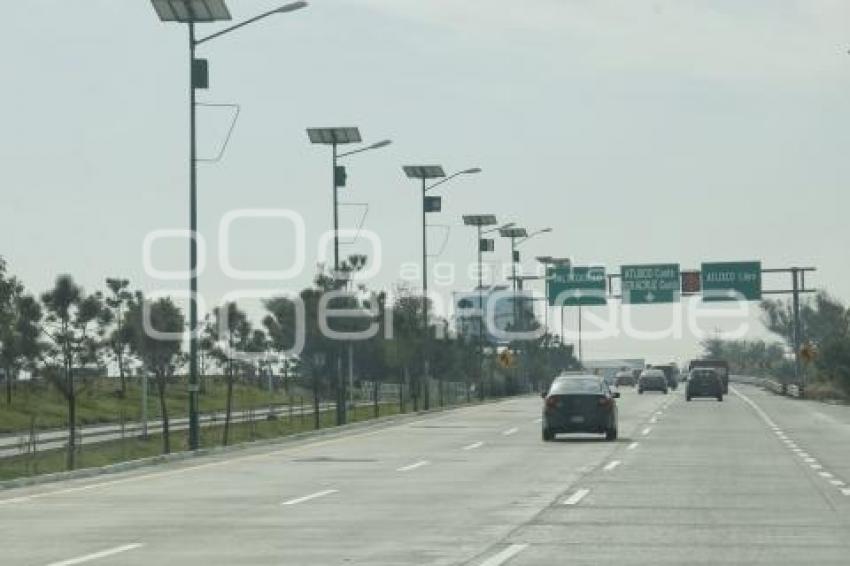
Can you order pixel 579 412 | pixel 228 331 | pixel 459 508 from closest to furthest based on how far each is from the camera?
pixel 459 508 → pixel 579 412 → pixel 228 331

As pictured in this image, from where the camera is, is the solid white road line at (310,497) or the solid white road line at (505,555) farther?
the solid white road line at (310,497)

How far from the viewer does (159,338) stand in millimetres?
46188

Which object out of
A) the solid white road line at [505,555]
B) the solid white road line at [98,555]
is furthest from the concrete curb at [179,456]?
the solid white road line at [505,555]

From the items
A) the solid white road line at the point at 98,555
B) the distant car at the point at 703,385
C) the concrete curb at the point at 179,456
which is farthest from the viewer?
the distant car at the point at 703,385

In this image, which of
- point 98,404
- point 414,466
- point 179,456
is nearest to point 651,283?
point 98,404

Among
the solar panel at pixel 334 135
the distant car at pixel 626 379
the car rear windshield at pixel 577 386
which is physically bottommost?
the car rear windshield at pixel 577 386

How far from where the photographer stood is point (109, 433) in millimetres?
54094

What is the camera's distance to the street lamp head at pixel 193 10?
120ft

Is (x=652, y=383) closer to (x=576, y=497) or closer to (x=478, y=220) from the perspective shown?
(x=478, y=220)

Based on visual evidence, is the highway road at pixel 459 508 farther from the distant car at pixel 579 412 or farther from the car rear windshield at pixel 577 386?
the car rear windshield at pixel 577 386

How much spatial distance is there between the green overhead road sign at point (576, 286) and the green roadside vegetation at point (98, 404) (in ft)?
56.1

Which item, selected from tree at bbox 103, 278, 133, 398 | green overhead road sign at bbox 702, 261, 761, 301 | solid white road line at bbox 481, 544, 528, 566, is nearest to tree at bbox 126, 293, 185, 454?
tree at bbox 103, 278, 133, 398

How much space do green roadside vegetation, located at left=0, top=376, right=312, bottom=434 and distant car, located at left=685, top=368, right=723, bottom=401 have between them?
1849 centimetres

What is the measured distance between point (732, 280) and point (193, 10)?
57480 millimetres
